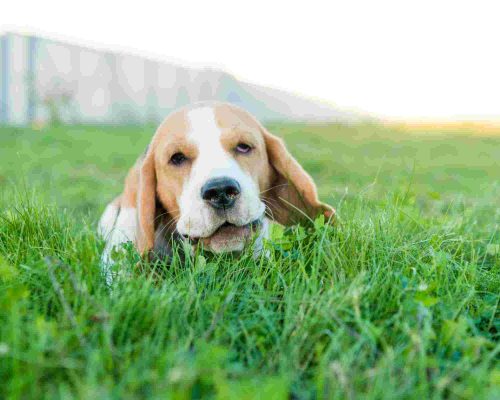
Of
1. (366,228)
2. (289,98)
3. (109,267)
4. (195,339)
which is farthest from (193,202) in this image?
(289,98)

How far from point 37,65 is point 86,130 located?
4384 millimetres

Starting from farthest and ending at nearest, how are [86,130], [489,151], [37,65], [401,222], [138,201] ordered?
[37,65] → [86,130] → [489,151] → [138,201] → [401,222]

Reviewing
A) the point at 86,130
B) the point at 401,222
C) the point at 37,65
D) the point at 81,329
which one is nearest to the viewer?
the point at 81,329

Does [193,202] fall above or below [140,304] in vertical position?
above

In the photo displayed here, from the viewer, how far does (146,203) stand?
13.0 ft

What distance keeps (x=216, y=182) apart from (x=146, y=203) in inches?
34.1

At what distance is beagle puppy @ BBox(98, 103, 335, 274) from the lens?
3.34 meters

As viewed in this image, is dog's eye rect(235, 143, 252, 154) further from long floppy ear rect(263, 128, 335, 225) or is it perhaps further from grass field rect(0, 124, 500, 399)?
grass field rect(0, 124, 500, 399)

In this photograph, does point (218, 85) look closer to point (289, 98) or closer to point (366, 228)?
point (289, 98)

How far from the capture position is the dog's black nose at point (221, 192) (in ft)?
10.6

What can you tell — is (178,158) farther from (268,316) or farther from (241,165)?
(268,316)

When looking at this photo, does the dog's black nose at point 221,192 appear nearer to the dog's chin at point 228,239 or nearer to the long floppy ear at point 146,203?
the dog's chin at point 228,239

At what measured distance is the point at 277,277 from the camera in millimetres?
2930

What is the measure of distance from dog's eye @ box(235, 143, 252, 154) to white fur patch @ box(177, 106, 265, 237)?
12 cm
